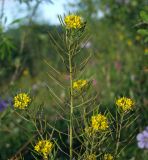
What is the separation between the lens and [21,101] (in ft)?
5.97

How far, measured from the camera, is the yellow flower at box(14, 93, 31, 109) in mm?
1811

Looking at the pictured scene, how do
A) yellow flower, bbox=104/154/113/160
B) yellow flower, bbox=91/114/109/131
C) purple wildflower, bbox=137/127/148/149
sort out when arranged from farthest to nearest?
purple wildflower, bbox=137/127/148/149, yellow flower, bbox=104/154/113/160, yellow flower, bbox=91/114/109/131

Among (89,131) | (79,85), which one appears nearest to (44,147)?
(89,131)

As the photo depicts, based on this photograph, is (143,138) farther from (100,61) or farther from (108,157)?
(100,61)

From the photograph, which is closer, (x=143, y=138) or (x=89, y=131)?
(x=89, y=131)

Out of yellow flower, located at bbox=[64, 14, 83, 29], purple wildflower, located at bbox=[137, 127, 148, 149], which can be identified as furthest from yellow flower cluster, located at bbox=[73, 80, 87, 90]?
purple wildflower, located at bbox=[137, 127, 148, 149]

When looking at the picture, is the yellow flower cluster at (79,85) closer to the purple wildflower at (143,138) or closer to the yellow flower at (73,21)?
the yellow flower at (73,21)

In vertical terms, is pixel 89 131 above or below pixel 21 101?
below

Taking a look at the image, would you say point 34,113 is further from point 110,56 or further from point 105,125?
point 110,56

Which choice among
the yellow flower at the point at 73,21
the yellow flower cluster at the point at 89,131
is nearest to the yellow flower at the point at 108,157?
the yellow flower cluster at the point at 89,131

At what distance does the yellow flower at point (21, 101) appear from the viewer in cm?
181

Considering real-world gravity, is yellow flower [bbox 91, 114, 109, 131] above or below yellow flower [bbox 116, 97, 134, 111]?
below

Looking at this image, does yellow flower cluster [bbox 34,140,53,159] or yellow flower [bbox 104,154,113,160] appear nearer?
yellow flower cluster [bbox 34,140,53,159]

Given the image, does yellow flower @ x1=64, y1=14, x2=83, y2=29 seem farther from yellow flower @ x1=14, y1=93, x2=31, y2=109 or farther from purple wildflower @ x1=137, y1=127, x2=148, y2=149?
purple wildflower @ x1=137, y1=127, x2=148, y2=149
